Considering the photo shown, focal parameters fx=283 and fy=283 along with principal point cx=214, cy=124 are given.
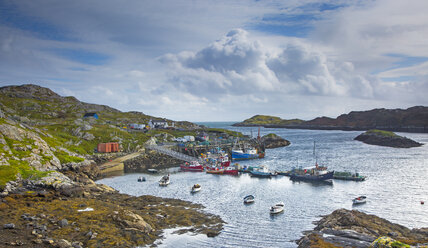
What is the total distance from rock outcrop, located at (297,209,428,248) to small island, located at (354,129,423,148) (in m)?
119

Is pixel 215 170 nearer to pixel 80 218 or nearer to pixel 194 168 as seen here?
pixel 194 168

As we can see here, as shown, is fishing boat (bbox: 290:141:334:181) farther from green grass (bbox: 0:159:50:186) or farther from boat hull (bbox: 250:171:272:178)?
green grass (bbox: 0:159:50:186)

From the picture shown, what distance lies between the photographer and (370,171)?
254 ft

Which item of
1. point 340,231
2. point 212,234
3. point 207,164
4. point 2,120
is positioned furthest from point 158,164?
point 340,231

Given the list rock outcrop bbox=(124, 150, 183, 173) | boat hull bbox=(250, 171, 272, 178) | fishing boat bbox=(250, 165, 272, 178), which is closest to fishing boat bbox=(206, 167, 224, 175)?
fishing boat bbox=(250, 165, 272, 178)

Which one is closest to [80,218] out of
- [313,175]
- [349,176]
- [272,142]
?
[313,175]

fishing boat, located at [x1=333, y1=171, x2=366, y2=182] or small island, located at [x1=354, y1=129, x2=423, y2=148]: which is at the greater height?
small island, located at [x1=354, y1=129, x2=423, y2=148]

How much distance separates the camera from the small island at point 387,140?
5251 inches

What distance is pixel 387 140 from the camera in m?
144

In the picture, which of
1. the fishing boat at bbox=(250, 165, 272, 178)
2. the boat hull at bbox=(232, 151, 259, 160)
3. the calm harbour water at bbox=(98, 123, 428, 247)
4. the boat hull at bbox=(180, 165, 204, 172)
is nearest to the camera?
the calm harbour water at bbox=(98, 123, 428, 247)

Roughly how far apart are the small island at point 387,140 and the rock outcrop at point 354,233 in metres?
119

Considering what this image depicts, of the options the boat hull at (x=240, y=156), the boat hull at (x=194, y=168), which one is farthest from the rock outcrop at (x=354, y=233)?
the boat hull at (x=240, y=156)

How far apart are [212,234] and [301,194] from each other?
93.7 feet

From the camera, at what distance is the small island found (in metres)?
133
